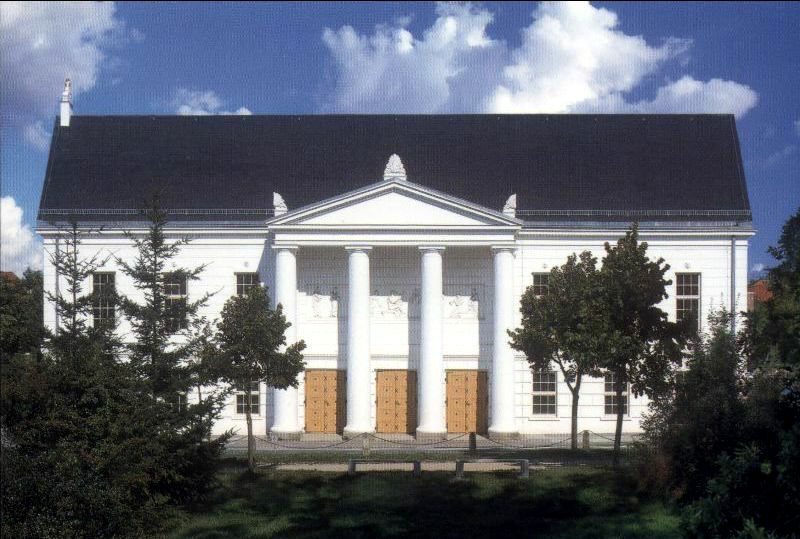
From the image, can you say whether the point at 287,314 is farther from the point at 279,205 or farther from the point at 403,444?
the point at 403,444

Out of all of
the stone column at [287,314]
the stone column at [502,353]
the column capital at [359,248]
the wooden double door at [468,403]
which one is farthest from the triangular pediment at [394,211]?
the wooden double door at [468,403]

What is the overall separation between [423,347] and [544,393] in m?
6.11

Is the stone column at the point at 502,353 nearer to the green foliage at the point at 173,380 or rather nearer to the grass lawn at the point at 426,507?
the grass lawn at the point at 426,507

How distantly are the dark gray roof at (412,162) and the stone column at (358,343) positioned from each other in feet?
19.0

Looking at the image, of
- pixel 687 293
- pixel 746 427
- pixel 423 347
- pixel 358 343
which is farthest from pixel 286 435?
pixel 746 427

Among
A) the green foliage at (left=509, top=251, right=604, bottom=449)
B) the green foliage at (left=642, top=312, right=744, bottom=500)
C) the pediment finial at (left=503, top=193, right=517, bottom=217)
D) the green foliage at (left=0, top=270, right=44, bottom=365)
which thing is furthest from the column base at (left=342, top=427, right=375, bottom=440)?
the green foliage at (left=642, top=312, right=744, bottom=500)

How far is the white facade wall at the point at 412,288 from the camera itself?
36906mm

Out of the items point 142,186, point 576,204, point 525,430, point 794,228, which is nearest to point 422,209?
point 576,204

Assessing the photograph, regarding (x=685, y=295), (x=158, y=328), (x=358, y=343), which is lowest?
(x=358, y=343)

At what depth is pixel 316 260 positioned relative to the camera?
37.4m

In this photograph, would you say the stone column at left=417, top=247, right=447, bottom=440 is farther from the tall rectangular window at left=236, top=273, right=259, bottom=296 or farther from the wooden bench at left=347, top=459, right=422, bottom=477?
the wooden bench at left=347, top=459, right=422, bottom=477

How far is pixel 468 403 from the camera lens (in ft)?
121

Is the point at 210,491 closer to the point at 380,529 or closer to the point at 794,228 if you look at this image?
the point at 380,529

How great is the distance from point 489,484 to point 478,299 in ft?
46.4
